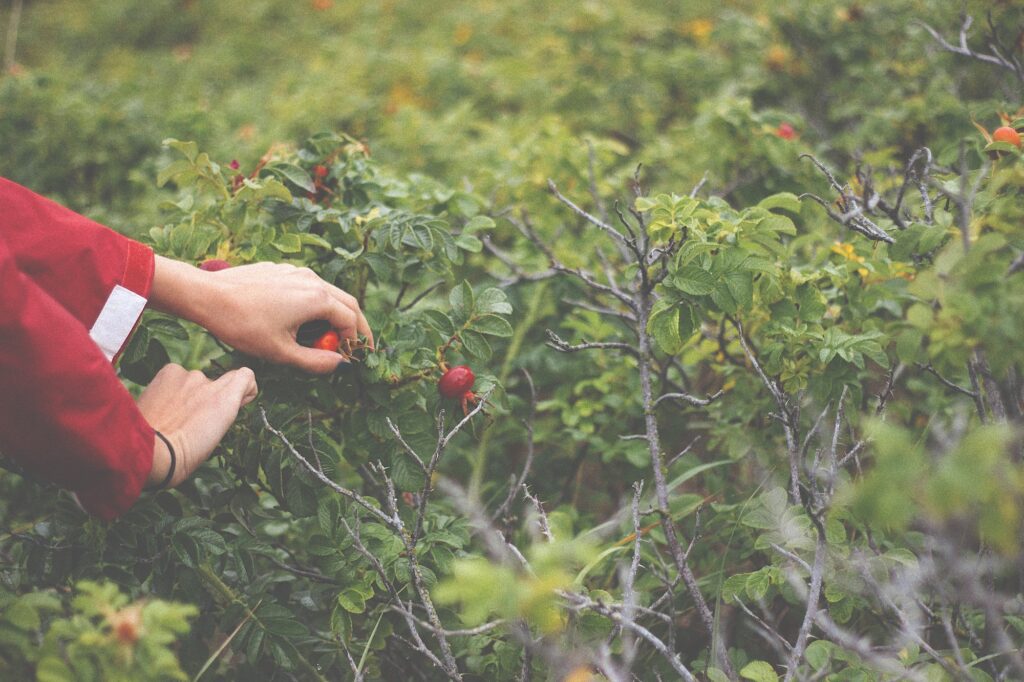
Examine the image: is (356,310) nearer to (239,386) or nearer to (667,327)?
(239,386)

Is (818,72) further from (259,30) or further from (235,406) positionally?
(259,30)

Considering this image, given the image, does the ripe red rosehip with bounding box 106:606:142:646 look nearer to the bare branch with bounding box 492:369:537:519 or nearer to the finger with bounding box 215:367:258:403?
the finger with bounding box 215:367:258:403

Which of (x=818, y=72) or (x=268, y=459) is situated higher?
(x=818, y=72)

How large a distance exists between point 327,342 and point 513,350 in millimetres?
667

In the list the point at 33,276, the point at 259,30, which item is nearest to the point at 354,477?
the point at 33,276

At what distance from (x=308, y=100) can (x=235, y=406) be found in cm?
243

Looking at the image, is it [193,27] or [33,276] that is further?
[193,27]

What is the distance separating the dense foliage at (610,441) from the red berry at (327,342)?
62 millimetres

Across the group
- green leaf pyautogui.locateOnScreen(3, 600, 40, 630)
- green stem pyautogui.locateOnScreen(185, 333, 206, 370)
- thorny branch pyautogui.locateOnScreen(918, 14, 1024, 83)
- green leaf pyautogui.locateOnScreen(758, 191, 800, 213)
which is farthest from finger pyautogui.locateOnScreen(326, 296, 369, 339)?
thorny branch pyautogui.locateOnScreen(918, 14, 1024, 83)

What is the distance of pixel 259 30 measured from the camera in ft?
17.2

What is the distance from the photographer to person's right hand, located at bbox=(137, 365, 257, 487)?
47.5 inches

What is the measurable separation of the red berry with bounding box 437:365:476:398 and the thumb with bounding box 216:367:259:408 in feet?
1.05

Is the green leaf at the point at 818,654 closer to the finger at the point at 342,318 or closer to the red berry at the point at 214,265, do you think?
the finger at the point at 342,318

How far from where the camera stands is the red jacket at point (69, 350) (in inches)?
40.6
